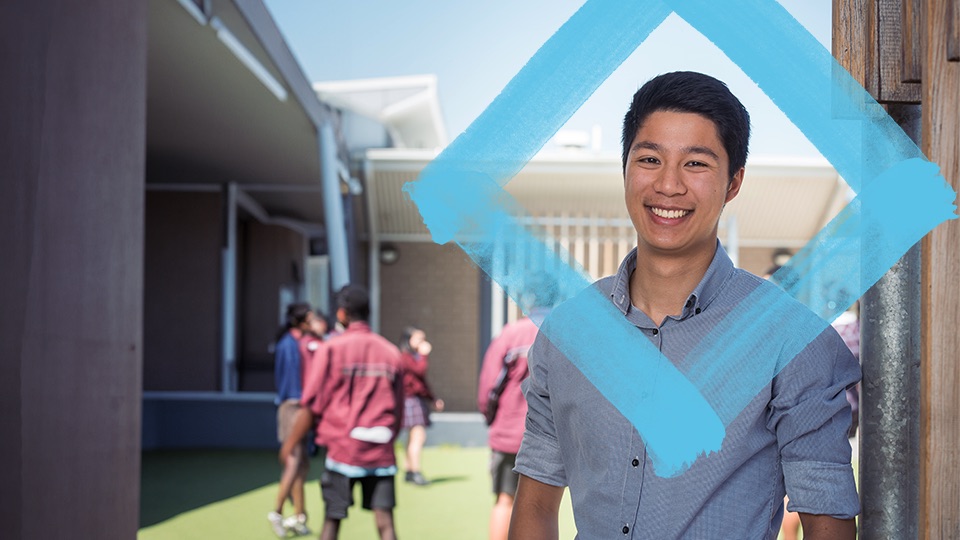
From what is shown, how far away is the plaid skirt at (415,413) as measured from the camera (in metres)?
9.03

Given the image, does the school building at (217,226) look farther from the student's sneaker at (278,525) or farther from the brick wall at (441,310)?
the student's sneaker at (278,525)

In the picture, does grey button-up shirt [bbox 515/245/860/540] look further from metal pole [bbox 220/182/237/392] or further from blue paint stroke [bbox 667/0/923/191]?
metal pole [bbox 220/182/237/392]

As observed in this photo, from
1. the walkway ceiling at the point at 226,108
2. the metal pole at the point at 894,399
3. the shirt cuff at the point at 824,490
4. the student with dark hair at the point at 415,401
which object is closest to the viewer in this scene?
the shirt cuff at the point at 824,490

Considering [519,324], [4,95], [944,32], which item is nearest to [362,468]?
[519,324]

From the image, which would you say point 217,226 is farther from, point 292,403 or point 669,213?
point 669,213

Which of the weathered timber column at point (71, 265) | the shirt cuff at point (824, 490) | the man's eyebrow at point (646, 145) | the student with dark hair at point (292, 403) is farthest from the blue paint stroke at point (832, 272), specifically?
the student with dark hair at point (292, 403)

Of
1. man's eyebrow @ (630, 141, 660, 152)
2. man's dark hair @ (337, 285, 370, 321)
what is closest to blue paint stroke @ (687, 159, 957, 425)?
man's eyebrow @ (630, 141, 660, 152)

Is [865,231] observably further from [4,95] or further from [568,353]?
[4,95]

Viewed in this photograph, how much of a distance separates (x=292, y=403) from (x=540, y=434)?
5574mm

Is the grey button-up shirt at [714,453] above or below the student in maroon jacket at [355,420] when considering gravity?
above

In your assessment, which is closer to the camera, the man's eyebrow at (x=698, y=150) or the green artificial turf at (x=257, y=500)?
the man's eyebrow at (x=698, y=150)

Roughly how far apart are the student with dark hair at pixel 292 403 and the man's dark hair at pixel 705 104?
4.76 metres

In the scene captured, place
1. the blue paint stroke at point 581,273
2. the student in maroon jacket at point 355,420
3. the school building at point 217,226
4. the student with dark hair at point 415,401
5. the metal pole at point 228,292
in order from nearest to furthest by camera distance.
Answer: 1. the blue paint stroke at point 581,273
2. the school building at point 217,226
3. the student in maroon jacket at point 355,420
4. the student with dark hair at point 415,401
5. the metal pole at point 228,292

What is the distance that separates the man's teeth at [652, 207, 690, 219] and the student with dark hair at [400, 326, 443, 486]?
23.7 ft
